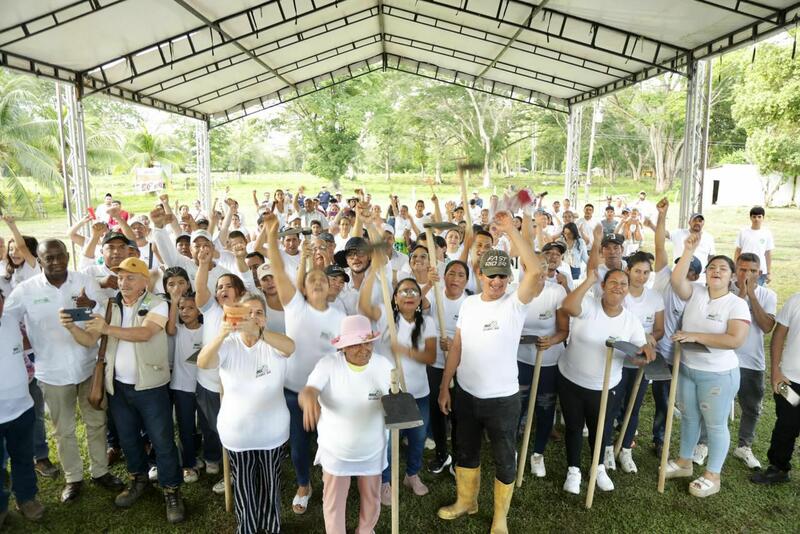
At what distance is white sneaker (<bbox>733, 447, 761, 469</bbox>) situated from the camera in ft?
15.0

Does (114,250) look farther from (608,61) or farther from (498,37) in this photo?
(608,61)

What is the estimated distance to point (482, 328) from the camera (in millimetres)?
3465

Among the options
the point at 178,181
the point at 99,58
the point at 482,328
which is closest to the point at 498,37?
the point at 99,58

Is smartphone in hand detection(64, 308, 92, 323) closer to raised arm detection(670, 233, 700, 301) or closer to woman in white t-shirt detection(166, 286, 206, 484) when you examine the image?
woman in white t-shirt detection(166, 286, 206, 484)

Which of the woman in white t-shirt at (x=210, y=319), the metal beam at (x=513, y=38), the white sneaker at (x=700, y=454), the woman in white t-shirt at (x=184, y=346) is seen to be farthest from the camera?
the metal beam at (x=513, y=38)

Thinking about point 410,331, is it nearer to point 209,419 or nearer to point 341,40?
point 209,419

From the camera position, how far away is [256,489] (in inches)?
134

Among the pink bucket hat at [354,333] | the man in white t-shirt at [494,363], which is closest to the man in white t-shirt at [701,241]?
the man in white t-shirt at [494,363]

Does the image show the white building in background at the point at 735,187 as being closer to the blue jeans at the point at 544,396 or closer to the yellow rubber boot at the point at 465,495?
the blue jeans at the point at 544,396

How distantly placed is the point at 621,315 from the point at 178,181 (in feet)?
139

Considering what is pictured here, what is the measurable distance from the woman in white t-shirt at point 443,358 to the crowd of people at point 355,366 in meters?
0.02

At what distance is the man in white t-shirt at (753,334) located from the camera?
14.5 feet

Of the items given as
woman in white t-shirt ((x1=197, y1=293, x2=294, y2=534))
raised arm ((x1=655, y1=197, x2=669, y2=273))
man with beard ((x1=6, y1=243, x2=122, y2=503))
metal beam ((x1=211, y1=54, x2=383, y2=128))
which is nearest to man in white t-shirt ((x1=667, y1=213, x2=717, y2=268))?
raised arm ((x1=655, y1=197, x2=669, y2=273))

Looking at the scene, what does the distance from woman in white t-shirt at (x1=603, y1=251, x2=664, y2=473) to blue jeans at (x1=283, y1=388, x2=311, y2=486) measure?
2606 mm
